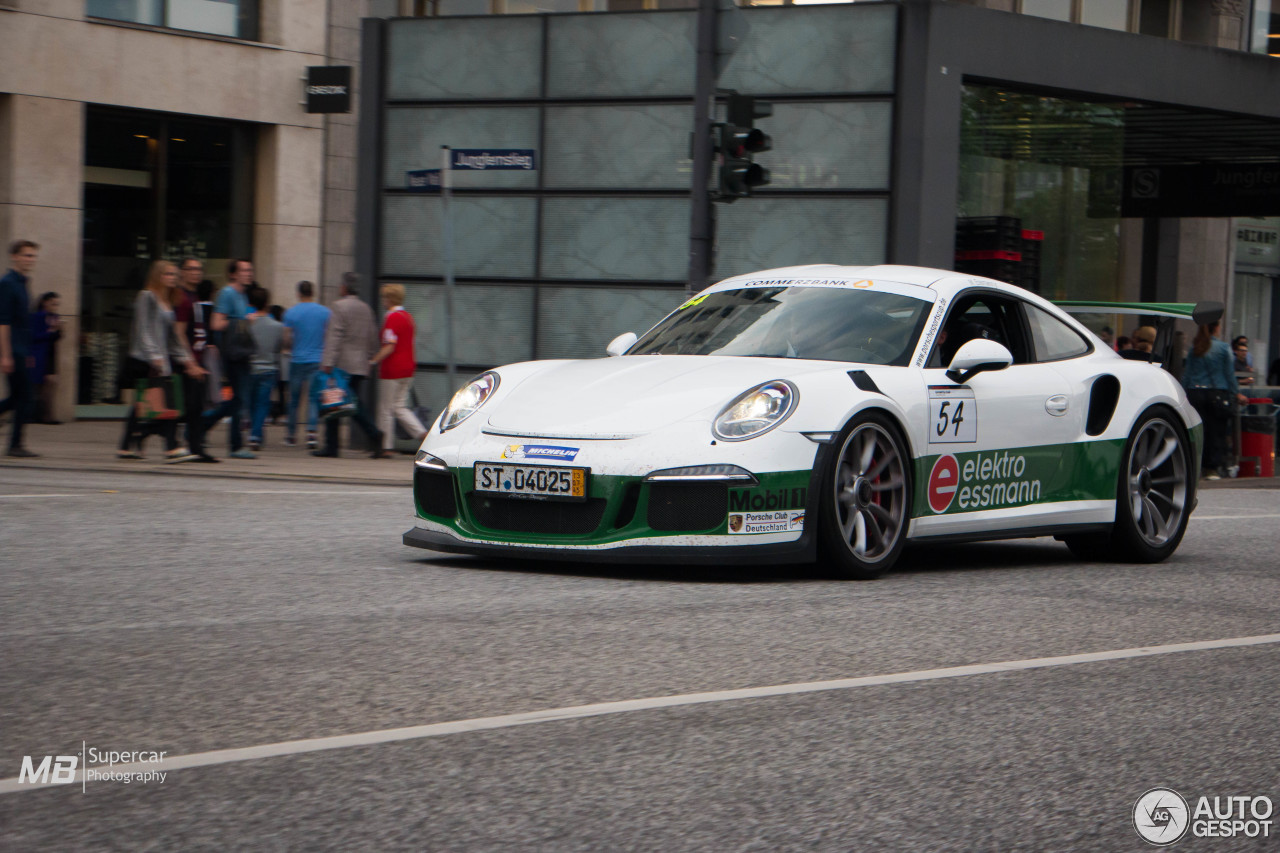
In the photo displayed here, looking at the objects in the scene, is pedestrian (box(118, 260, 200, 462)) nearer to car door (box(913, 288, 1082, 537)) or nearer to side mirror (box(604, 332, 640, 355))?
side mirror (box(604, 332, 640, 355))

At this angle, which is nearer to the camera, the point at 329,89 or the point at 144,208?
the point at 144,208

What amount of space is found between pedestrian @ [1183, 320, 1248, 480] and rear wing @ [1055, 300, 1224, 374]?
285 millimetres

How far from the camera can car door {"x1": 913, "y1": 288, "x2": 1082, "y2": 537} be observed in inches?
291

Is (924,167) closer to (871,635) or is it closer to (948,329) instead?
(948,329)

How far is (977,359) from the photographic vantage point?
734 cm

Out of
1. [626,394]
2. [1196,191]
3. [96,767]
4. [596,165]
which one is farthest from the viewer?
[1196,191]

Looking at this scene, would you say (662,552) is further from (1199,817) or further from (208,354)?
(208,354)

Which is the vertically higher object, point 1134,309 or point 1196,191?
point 1196,191

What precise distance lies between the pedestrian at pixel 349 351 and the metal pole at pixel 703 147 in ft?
12.2

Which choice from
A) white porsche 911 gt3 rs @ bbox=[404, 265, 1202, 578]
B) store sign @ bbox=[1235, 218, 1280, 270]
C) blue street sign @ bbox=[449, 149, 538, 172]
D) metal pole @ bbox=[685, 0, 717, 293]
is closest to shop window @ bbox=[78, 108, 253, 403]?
blue street sign @ bbox=[449, 149, 538, 172]

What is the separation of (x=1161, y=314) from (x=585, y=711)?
13.8m

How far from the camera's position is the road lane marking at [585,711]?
3.57 metres

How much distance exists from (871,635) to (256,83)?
62.8 feet

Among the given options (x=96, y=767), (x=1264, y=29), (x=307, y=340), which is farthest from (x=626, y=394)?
(x=1264, y=29)
